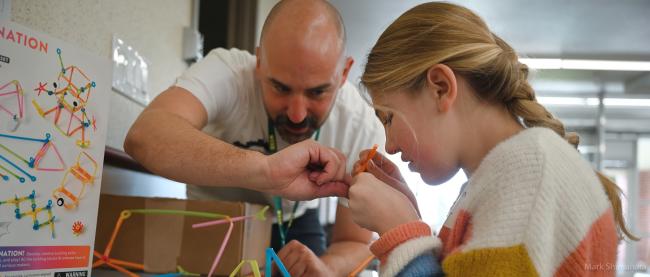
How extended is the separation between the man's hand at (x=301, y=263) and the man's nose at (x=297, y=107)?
0.33 meters

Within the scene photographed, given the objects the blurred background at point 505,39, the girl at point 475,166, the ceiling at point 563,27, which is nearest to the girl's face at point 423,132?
the girl at point 475,166

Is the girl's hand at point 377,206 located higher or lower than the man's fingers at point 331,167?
lower

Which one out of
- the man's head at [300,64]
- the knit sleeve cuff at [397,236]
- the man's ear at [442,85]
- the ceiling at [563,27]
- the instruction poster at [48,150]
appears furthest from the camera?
the ceiling at [563,27]

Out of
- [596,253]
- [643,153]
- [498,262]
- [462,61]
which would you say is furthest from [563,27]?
[643,153]

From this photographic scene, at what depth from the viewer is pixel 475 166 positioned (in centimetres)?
93

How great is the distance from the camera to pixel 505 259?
680 millimetres

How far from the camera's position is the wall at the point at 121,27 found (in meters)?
1.04

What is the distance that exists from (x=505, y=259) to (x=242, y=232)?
0.50 meters

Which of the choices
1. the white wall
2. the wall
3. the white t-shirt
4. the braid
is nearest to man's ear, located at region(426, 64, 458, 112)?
the braid

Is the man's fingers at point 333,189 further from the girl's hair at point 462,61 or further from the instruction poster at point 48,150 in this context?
the instruction poster at point 48,150

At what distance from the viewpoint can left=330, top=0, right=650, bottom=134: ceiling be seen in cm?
417

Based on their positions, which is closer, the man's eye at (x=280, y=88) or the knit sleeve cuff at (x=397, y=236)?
the knit sleeve cuff at (x=397, y=236)

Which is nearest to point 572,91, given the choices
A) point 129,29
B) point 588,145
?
point 588,145

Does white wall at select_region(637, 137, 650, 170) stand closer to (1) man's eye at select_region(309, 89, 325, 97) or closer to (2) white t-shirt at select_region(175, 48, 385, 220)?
(2) white t-shirt at select_region(175, 48, 385, 220)
